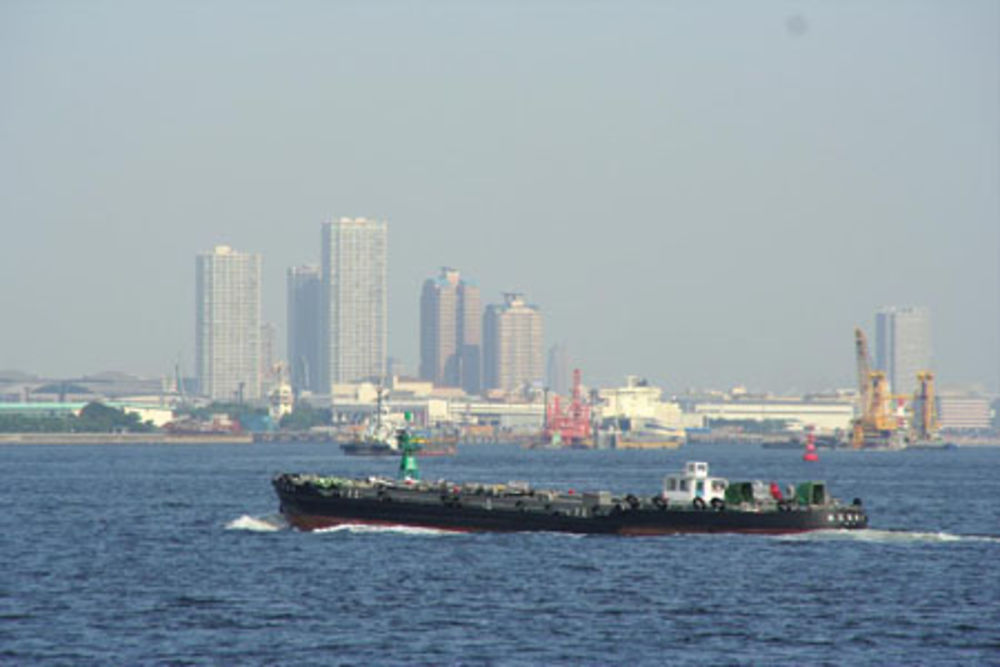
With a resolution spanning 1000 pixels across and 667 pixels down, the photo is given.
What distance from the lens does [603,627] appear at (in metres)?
64.7

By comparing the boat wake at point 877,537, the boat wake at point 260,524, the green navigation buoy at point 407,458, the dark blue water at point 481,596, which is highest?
the green navigation buoy at point 407,458

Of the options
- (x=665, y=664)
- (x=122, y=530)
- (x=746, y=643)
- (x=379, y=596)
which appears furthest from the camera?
(x=122, y=530)

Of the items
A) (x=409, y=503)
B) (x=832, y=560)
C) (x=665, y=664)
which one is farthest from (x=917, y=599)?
(x=409, y=503)

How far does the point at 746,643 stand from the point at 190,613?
1984 centimetres

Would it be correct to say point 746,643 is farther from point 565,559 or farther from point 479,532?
point 479,532

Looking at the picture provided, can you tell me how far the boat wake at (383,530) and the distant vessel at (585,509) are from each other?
9.1 inches

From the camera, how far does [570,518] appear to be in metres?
97.2

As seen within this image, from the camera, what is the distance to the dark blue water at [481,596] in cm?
5966

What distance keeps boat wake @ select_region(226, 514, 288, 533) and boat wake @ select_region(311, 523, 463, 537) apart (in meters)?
3.95

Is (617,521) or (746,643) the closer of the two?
(746,643)

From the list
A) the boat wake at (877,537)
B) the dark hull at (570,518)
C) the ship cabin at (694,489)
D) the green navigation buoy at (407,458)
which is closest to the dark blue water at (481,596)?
the boat wake at (877,537)

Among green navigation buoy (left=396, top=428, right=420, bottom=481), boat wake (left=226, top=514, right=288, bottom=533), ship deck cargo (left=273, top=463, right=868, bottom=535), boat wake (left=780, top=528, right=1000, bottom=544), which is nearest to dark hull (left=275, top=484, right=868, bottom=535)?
ship deck cargo (left=273, top=463, right=868, bottom=535)

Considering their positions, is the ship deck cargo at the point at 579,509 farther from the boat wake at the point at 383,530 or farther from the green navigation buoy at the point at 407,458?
the green navigation buoy at the point at 407,458

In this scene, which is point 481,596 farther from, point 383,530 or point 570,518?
point 383,530
